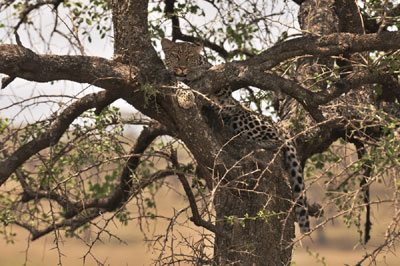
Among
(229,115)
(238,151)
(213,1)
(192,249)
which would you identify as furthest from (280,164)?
(213,1)

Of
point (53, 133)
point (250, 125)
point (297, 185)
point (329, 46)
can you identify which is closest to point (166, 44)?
point (250, 125)

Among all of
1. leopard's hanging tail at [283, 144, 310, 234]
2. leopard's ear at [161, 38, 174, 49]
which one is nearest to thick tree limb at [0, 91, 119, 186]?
leopard's ear at [161, 38, 174, 49]

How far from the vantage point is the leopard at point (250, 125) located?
5.38 metres

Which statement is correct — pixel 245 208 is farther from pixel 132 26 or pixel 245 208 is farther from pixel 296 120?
pixel 132 26

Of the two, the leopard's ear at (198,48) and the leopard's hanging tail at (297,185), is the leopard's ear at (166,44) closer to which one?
the leopard's ear at (198,48)

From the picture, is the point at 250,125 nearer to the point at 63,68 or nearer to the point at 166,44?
the point at 166,44

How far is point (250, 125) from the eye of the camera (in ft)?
18.2

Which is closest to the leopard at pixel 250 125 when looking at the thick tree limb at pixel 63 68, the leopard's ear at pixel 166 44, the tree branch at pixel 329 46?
the leopard's ear at pixel 166 44

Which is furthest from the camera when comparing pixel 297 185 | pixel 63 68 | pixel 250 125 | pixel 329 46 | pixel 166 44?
pixel 166 44

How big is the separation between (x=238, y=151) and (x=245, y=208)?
47cm

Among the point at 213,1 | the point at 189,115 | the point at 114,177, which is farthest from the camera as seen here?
the point at 114,177

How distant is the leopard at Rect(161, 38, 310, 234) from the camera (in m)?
5.38

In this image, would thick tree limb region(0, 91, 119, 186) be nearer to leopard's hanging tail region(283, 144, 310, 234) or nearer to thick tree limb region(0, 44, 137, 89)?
thick tree limb region(0, 44, 137, 89)

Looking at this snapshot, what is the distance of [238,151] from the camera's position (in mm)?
5145
